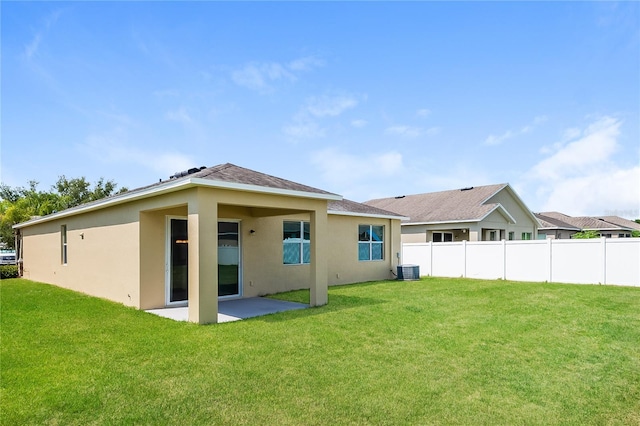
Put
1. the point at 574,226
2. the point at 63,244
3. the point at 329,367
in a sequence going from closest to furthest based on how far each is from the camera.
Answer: the point at 329,367, the point at 63,244, the point at 574,226

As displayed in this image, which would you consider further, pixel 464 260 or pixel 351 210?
pixel 464 260

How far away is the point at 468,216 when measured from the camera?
21.6m

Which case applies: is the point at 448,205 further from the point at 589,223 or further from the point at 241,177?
the point at 589,223

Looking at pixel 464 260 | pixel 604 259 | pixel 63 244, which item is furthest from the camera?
pixel 464 260

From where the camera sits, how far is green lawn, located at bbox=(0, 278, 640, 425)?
389 cm

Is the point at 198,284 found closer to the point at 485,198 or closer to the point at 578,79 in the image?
the point at 578,79

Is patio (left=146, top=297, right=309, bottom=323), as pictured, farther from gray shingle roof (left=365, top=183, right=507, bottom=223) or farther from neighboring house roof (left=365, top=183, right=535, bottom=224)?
gray shingle roof (left=365, top=183, right=507, bottom=223)

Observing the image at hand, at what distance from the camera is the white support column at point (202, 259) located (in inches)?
306

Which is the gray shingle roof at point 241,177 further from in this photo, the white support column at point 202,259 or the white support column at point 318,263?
the white support column at point 318,263

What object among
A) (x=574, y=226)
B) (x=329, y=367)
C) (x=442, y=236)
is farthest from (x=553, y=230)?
(x=329, y=367)

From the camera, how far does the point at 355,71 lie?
14500 mm

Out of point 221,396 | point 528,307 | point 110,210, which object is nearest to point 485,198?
point 528,307

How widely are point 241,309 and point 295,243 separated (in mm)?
4241

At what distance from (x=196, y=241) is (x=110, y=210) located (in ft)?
16.9
